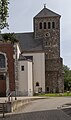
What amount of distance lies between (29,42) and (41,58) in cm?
613

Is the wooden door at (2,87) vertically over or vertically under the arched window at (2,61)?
under

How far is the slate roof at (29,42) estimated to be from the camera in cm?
8779

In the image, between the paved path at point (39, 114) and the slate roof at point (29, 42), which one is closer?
the paved path at point (39, 114)

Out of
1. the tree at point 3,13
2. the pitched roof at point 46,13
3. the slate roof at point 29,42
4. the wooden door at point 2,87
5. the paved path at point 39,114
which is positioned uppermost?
the pitched roof at point 46,13

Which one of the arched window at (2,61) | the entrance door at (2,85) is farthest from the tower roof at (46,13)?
the entrance door at (2,85)

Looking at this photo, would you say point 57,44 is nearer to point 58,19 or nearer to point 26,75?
point 58,19

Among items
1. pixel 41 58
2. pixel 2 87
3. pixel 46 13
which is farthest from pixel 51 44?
pixel 2 87

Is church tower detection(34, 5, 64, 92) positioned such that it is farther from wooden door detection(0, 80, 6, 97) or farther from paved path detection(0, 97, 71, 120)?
paved path detection(0, 97, 71, 120)

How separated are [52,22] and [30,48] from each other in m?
8.42

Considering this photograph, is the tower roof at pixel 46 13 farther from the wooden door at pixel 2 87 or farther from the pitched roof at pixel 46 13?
the wooden door at pixel 2 87

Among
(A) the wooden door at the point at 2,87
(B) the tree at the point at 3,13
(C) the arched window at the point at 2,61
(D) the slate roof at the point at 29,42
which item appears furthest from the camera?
(D) the slate roof at the point at 29,42

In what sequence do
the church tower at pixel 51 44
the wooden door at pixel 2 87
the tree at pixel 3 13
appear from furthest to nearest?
the church tower at pixel 51 44 → the wooden door at pixel 2 87 → the tree at pixel 3 13

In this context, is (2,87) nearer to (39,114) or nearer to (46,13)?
(46,13)

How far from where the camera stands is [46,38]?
294 ft
